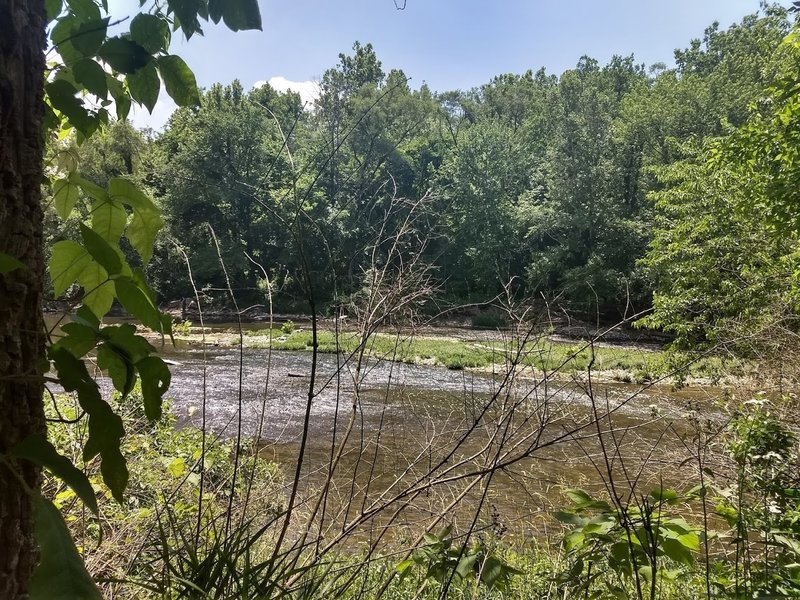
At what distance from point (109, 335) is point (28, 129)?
0.96ft

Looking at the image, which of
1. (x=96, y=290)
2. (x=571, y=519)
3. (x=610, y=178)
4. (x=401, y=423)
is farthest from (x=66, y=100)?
(x=610, y=178)

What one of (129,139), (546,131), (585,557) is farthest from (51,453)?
(546,131)

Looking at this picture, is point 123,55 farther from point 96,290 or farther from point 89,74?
point 96,290

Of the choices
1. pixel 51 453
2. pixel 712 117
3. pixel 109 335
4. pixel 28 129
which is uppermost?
pixel 712 117

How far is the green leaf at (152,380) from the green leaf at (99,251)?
0.11 m

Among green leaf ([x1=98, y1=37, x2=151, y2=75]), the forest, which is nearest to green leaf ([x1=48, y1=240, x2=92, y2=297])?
the forest

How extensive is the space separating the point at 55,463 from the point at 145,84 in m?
0.63

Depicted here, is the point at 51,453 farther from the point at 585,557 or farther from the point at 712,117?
the point at 712,117

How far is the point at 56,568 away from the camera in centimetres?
43

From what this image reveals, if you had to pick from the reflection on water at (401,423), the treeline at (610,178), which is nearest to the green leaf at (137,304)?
the reflection on water at (401,423)

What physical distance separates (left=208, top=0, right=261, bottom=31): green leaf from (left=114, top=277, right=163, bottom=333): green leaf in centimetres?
40

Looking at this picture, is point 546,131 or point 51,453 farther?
point 546,131

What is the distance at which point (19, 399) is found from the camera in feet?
1.98

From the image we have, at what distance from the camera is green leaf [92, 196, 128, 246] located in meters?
0.77
